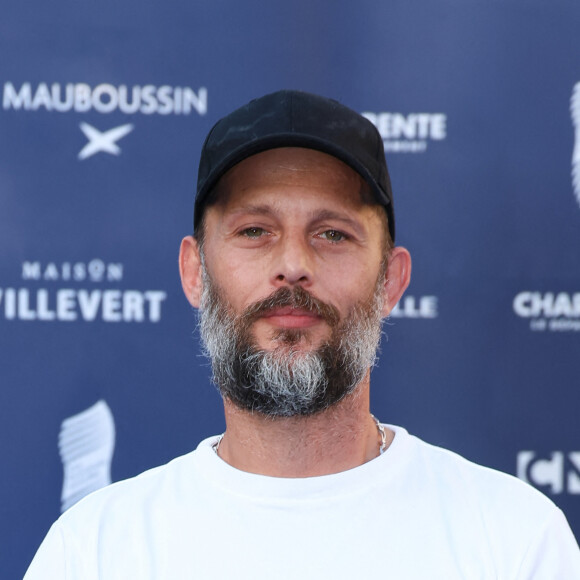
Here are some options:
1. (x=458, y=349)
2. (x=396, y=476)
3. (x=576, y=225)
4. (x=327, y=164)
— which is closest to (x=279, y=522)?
(x=396, y=476)

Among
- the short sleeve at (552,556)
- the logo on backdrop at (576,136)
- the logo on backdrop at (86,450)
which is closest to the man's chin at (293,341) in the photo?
the short sleeve at (552,556)

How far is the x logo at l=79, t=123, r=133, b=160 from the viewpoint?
70.7 inches

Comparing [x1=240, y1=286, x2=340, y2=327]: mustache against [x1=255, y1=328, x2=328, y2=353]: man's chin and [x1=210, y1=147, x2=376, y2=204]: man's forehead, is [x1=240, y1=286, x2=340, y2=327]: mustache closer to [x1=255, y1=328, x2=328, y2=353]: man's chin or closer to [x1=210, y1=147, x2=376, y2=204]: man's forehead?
[x1=255, y1=328, x2=328, y2=353]: man's chin

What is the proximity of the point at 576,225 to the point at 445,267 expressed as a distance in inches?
11.6

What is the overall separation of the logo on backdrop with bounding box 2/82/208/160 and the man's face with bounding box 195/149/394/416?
58 cm

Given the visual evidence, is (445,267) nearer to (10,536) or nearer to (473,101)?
(473,101)

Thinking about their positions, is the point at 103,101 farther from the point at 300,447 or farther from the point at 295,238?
the point at 300,447

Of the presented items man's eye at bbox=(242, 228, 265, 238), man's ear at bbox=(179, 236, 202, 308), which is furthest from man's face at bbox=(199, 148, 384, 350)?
man's ear at bbox=(179, 236, 202, 308)

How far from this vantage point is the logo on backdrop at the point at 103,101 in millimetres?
1792

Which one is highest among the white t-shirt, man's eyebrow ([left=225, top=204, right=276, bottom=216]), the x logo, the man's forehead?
the x logo

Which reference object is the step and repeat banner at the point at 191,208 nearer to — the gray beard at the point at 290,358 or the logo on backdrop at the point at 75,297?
the logo on backdrop at the point at 75,297

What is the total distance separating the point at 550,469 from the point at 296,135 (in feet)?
3.25

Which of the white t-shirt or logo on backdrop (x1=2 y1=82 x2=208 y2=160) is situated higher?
logo on backdrop (x1=2 y1=82 x2=208 y2=160)

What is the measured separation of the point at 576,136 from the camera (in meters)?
1.76
